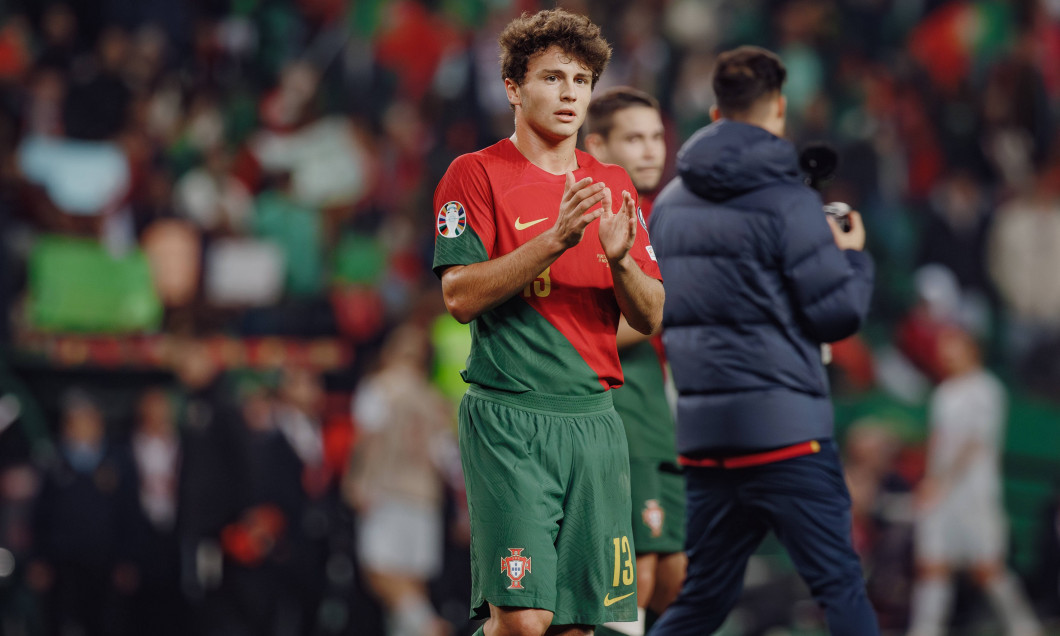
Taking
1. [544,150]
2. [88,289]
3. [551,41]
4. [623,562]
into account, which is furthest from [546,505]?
[88,289]

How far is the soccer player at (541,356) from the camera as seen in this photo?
11.0 feet

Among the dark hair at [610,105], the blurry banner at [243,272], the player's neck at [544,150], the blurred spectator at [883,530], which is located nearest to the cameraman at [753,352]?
the dark hair at [610,105]

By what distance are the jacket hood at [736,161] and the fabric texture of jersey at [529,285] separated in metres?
0.99

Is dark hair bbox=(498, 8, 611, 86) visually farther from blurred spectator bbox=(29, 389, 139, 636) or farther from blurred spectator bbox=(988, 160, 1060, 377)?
blurred spectator bbox=(988, 160, 1060, 377)

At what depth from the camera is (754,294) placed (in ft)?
14.5

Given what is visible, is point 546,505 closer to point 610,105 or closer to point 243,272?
point 610,105

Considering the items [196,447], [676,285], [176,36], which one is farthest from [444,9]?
[676,285]

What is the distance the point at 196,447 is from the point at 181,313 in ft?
4.45

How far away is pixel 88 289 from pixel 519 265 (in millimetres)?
7344

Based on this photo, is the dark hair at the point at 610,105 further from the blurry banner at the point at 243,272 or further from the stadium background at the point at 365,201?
the blurry banner at the point at 243,272

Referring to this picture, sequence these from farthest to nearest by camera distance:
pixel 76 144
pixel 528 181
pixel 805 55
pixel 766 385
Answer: pixel 805 55, pixel 76 144, pixel 766 385, pixel 528 181

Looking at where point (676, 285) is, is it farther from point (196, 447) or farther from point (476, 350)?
point (196, 447)

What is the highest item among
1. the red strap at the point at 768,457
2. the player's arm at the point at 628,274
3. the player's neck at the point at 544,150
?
the player's neck at the point at 544,150

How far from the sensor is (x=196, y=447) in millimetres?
8977
